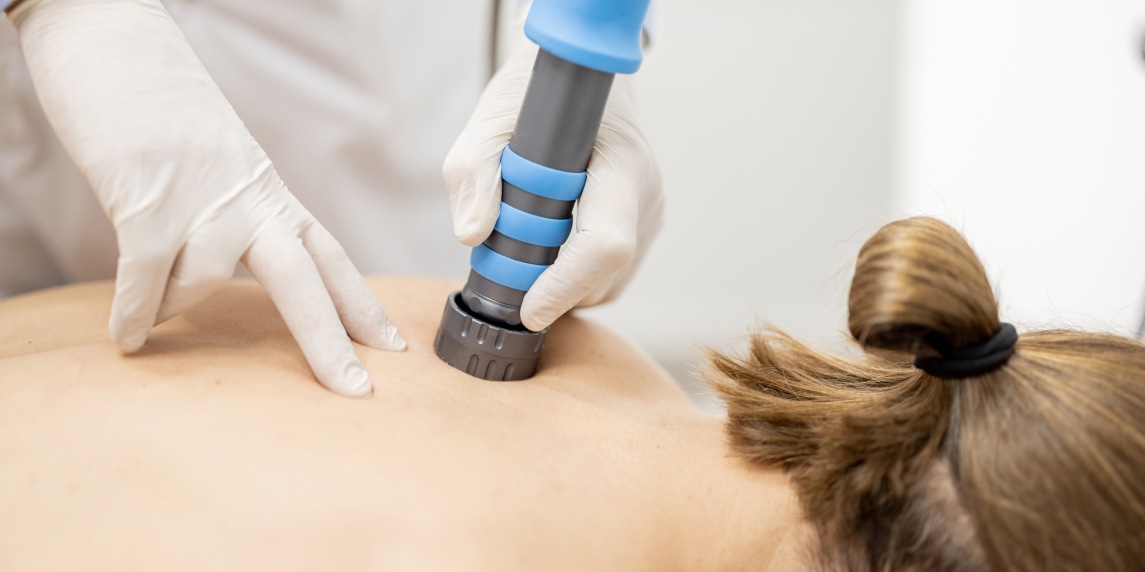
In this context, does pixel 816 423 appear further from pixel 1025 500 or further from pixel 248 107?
pixel 248 107

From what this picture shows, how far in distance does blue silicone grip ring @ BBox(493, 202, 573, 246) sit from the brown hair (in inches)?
10.5

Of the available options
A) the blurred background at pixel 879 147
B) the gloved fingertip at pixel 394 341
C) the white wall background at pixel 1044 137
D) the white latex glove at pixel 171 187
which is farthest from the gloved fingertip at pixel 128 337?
the white wall background at pixel 1044 137

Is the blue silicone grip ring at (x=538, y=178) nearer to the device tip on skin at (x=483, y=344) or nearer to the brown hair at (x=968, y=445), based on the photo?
the device tip on skin at (x=483, y=344)

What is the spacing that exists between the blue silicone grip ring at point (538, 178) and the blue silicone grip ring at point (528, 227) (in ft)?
0.07

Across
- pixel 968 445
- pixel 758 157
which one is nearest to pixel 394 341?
pixel 968 445

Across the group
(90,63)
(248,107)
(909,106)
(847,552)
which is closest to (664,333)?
(909,106)

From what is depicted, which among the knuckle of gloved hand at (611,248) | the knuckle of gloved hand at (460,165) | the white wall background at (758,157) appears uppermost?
the knuckle of gloved hand at (460,165)

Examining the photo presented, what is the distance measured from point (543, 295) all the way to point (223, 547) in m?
0.34

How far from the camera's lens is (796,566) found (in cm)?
79

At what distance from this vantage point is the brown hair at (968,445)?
0.67 meters

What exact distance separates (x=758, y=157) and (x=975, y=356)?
1395 millimetres

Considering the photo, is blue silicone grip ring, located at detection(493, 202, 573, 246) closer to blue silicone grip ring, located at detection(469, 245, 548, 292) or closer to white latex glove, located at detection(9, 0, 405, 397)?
blue silicone grip ring, located at detection(469, 245, 548, 292)

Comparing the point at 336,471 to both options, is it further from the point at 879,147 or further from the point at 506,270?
the point at 879,147

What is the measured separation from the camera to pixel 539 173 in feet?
2.51
